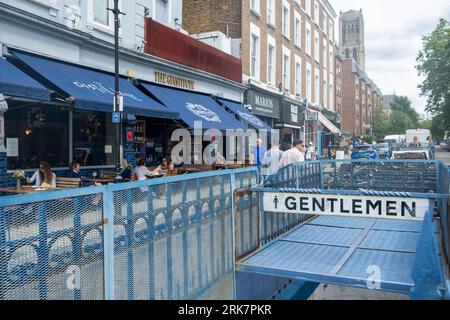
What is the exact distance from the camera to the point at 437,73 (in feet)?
147

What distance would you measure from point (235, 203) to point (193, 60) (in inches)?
449

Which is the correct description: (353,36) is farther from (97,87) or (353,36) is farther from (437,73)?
(97,87)

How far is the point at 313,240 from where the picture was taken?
21.3 feet

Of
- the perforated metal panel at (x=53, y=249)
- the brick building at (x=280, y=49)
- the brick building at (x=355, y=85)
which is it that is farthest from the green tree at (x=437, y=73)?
the perforated metal panel at (x=53, y=249)

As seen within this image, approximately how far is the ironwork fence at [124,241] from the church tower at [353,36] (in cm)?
9344

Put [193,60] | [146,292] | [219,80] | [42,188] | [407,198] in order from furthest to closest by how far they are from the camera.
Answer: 1. [219,80]
2. [193,60]
3. [42,188]
4. [407,198]
5. [146,292]

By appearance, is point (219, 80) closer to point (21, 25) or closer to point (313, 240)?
point (21, 25)

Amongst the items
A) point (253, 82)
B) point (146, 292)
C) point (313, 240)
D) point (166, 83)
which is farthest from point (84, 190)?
point (253, 82)

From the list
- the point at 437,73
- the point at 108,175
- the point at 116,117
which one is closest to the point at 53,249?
the point at 116,117

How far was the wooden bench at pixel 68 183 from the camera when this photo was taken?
8.75 metres

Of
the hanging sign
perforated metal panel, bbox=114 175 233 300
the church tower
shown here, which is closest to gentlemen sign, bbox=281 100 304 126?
the hanging sign

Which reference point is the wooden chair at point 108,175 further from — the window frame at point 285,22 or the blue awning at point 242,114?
the window frame at point 285,22

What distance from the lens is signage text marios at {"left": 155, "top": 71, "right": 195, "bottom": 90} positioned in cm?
1395
